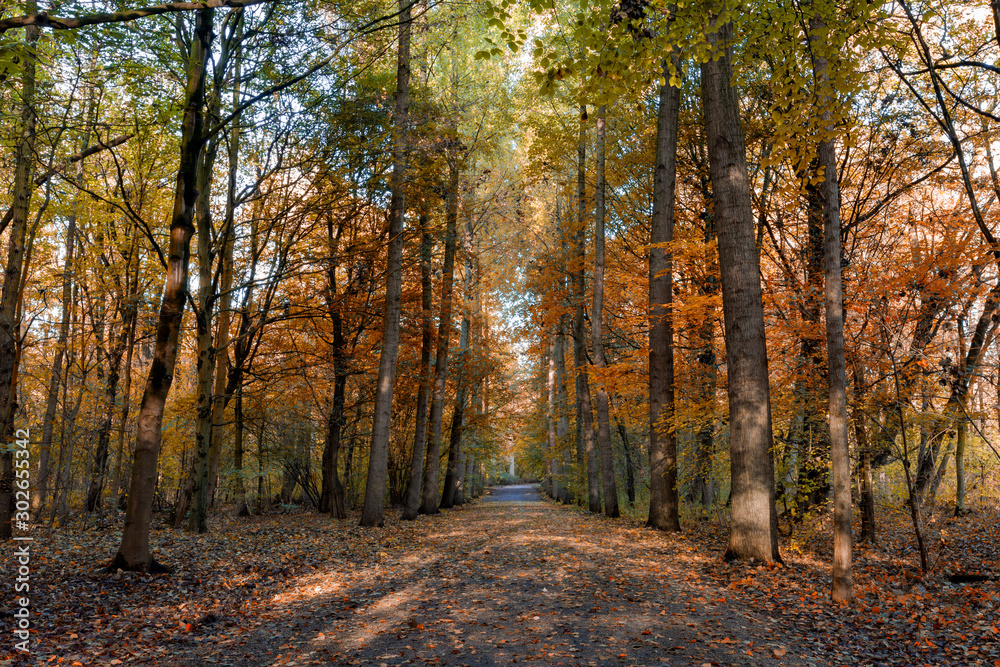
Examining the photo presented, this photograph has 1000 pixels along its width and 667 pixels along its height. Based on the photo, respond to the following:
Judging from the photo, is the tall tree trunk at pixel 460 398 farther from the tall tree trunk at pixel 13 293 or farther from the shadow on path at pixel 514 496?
the tall tree trunk at pixel 13 293

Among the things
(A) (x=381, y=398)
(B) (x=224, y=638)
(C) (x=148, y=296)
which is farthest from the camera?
(C) (x=148, y=296)

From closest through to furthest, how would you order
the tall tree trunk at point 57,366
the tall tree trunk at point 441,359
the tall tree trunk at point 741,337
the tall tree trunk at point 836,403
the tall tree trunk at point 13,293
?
1. the tall tree trunk at point 836,403
2. the tall tree trunk at point 741,337
3. the tall tree trunk at point 13,293
4. the tall tree trunk at point 57,366
5. the tall tree trunk at point 441,359

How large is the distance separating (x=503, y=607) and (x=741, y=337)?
4558 mm

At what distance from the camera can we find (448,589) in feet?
19.8

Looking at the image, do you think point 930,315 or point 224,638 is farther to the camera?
point 930,315

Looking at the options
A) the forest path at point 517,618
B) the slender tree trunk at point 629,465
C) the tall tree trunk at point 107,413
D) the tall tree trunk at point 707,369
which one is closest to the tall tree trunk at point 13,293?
the tall tree trunk at point 107,413

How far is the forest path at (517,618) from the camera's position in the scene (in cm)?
399

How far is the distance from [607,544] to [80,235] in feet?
45.1

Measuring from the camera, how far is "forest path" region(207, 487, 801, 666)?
13.1 ft

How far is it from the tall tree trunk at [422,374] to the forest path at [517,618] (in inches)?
229

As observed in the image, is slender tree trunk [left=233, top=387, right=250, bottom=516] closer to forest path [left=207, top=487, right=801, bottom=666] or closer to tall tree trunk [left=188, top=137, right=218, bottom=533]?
tall tree trunk [left=188, top=137, right=218, bottom=533]

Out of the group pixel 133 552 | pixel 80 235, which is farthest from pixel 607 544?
pixel 80 235

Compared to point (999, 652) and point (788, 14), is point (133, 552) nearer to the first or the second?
point (999, 652)

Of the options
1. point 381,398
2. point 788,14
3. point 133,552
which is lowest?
point 133,552
